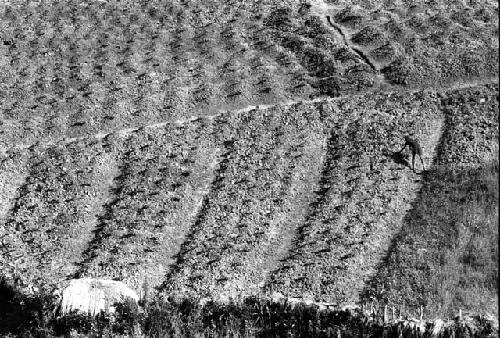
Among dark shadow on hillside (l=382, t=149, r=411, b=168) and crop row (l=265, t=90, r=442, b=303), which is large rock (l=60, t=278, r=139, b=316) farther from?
dark shadow on hillside (l=382, t=149, r=411, b=168)

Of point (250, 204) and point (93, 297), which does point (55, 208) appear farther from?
point (93, 297)

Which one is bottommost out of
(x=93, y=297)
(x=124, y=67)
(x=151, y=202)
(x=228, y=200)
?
(x=124, y=67)

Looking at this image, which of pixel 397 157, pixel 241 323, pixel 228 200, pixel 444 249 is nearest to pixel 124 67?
pixel 228 200

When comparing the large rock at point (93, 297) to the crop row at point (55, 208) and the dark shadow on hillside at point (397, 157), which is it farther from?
the dark shadow on hillside at point (397, 157)

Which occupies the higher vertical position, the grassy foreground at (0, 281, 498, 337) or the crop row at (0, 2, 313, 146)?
the grassy foreground at (0, 281, 498, 337)

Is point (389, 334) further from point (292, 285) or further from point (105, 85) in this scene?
point (105, 85)

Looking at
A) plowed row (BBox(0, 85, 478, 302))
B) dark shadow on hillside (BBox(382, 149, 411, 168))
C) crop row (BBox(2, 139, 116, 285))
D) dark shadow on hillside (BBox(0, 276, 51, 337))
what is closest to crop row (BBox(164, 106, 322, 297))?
plowed row (BBox(0, 85, 478, 302))

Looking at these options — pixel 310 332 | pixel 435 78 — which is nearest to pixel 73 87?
pixel 435 78
